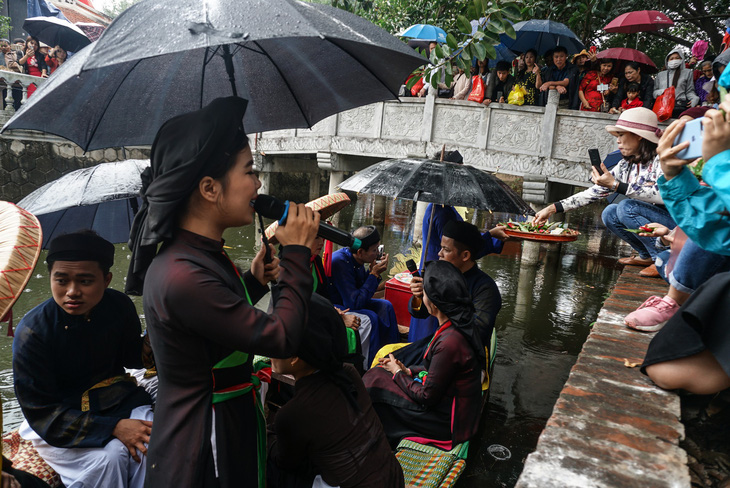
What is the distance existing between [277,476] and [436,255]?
9.37ft

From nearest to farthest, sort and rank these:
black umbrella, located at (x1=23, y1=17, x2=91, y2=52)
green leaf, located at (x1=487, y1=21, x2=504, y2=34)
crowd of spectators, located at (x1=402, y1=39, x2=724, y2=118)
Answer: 1. green leaf, located at (x1=487, y1=21, x2=504, y2=34)
2. crowd of spectators, located at (x1=402, y1=39, x2=724, y2=118)
3. black umbrella, located at (x1=23, y1=17, x2=91, y2=52)

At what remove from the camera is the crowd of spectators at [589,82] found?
8484 millimetres

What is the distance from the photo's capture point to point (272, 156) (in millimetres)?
13688

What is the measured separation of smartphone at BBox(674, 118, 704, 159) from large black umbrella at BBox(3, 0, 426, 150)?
1.11m

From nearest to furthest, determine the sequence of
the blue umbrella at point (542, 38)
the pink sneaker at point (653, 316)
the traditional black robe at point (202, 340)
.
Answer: the traditional black robe at point (202, 340)
the pink sneaker at point (653, 316)
the blue umbrella at point (542, 38)

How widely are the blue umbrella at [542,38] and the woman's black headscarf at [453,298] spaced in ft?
24.1

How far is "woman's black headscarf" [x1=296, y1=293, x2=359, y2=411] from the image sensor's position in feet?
7.00

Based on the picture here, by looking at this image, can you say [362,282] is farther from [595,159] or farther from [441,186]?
[595,159]

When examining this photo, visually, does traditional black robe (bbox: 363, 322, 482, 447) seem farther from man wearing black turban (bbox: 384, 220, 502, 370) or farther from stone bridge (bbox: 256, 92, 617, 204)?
stone bridge (bbox: 256, 92, 617, 204)

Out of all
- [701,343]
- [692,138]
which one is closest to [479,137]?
[692,138]

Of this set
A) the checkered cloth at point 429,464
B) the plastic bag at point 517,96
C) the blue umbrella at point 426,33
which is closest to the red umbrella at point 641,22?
the plastic bag at point 517,96

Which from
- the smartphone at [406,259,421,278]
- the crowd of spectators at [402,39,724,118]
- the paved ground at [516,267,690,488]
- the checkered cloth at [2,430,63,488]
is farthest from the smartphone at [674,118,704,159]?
the crowd of spectators at [402,39,724,118]

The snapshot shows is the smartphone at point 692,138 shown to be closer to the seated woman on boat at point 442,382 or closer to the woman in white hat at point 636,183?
the seated woman on boat at point 442,382

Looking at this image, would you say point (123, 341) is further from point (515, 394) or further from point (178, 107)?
point (515, 394)
